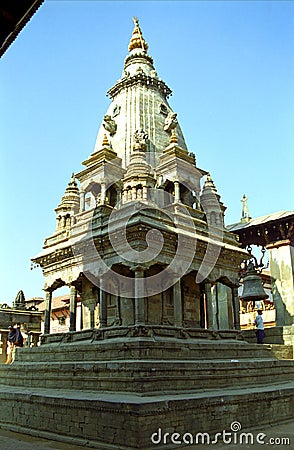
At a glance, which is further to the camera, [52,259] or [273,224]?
[273,224]

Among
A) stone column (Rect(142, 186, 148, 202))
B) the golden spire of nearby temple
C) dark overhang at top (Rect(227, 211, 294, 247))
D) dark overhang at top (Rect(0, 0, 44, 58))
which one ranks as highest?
the golden spire of nearby temple

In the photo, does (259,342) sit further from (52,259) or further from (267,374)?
(52,259)

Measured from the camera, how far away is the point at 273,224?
1830cm

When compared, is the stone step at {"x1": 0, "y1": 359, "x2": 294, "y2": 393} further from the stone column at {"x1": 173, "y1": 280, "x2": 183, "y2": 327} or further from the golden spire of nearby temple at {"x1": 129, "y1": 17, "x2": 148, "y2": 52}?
the golden spire of nearby temple at {"x1": 129, "y1": 17, "x2": 148, "y2": 52}

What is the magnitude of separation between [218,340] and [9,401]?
23.0ft

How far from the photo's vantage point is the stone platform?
7637mm

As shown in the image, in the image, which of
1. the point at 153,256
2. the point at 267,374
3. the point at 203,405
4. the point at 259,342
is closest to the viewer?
the point at 203,405

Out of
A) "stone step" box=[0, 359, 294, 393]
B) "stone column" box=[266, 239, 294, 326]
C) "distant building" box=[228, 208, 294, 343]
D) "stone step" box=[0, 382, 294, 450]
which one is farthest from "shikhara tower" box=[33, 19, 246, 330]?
"stone step" box=[0, 382, 294, 450]

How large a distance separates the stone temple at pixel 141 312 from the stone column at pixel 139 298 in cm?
3

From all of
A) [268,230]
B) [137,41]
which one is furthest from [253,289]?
[137,41]

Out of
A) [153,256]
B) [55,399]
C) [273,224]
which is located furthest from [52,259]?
[273,224]

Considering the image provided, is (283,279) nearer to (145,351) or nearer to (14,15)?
(145,351)

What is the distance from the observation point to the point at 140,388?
884 centimetres

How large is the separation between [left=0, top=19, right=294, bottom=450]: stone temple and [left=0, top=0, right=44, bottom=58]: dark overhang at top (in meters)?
5.97
